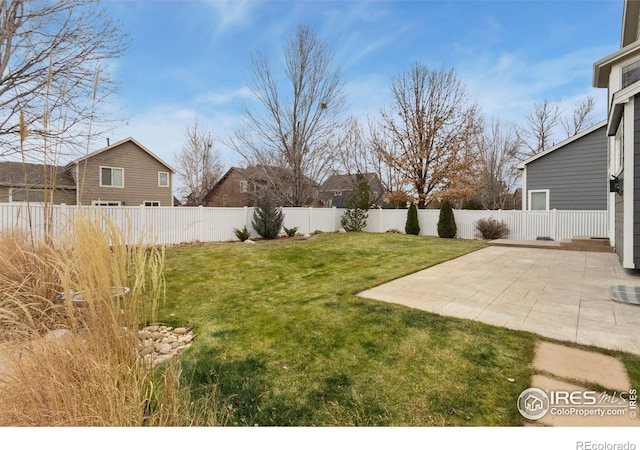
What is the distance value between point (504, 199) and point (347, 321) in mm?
22363

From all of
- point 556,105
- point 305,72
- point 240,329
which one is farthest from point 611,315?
point 556,105

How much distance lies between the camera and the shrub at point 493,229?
10.7 metres

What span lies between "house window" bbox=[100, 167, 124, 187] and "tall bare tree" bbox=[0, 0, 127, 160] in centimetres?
1139

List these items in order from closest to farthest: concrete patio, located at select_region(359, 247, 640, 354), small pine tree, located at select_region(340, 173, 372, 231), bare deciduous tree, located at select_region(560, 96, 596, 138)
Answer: concrete patio, located at select_region(359, 247, 640, 354) → small pine tree, located at select_region(340, 173, 372, 231) → bare deciduous tree, located at select_region(560, 96, 596, 138)

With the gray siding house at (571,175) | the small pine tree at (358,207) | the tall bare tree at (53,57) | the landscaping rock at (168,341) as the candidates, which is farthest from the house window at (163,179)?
the gray siding house at (571,175)

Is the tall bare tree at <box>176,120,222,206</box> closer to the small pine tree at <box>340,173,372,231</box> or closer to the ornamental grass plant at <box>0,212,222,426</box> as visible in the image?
the small pine tree at <box>340,173,372,231</box>

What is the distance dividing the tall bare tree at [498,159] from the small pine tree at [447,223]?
387 inches

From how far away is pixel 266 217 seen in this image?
34.4ft

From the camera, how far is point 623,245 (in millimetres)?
4777

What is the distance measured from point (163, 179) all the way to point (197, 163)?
4587mm

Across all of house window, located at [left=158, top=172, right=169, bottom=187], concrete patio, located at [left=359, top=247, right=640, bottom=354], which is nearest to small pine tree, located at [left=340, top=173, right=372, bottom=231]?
concrete patio, located at [left=359, top=247, right=640, bottom=354]

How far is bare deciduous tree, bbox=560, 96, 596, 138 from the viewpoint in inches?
760

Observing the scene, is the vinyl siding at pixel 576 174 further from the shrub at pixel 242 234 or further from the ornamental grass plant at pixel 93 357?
the ornamental grass plant at pixel 93 357
